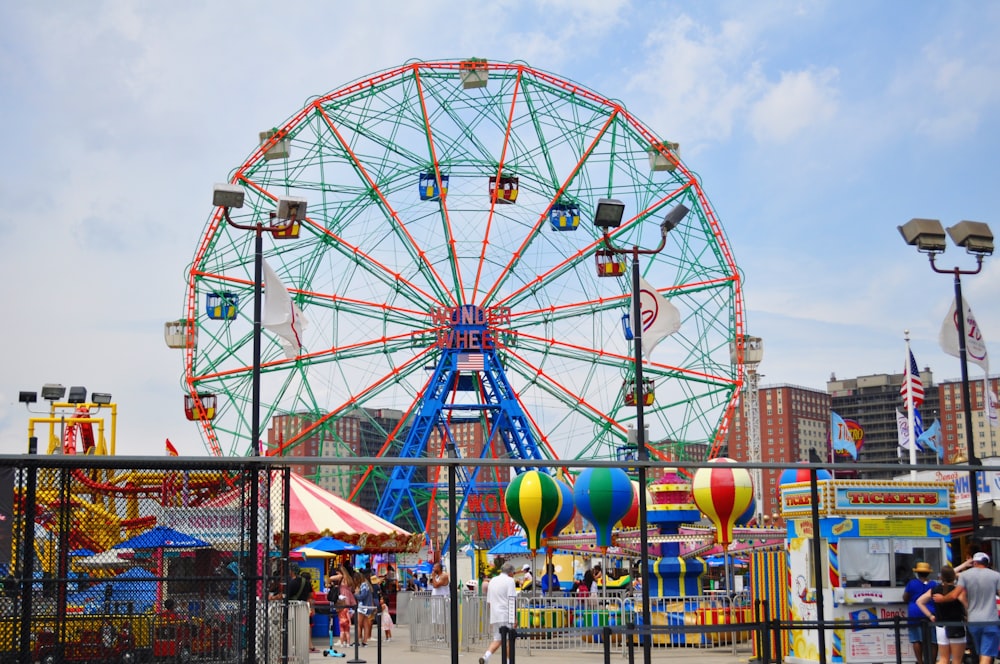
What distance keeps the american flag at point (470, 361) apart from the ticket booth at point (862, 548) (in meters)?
21.7

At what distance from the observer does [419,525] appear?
39.8 metres

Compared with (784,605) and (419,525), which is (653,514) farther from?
(419,525)

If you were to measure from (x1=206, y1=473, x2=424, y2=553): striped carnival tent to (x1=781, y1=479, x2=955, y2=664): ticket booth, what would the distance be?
32.0 feet

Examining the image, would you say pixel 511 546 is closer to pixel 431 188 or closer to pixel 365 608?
pixel 431 188

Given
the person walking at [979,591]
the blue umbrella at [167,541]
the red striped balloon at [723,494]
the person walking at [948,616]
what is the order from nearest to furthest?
the blue umbrella at [167,541] → the person walking at [948,616] → the person walking at [979,591] → the red striped balloon at [723,494]

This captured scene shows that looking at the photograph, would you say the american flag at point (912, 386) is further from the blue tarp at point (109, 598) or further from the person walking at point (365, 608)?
the blue tarp at point (109, 598)

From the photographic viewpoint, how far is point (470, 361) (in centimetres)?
3888

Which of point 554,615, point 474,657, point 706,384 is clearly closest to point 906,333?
point 706,384

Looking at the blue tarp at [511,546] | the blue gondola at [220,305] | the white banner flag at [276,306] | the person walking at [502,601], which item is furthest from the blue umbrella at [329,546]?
the white banner flag at [276,306]

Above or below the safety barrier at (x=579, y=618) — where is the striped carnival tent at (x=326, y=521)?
above

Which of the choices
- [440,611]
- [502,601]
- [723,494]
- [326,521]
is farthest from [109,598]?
[326,521]

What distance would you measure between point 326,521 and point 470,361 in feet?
47.0

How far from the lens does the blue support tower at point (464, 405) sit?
1532 inches

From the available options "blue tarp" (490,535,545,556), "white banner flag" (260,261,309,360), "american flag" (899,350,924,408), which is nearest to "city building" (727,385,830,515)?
"blue tarp" (490,535,545,556)
